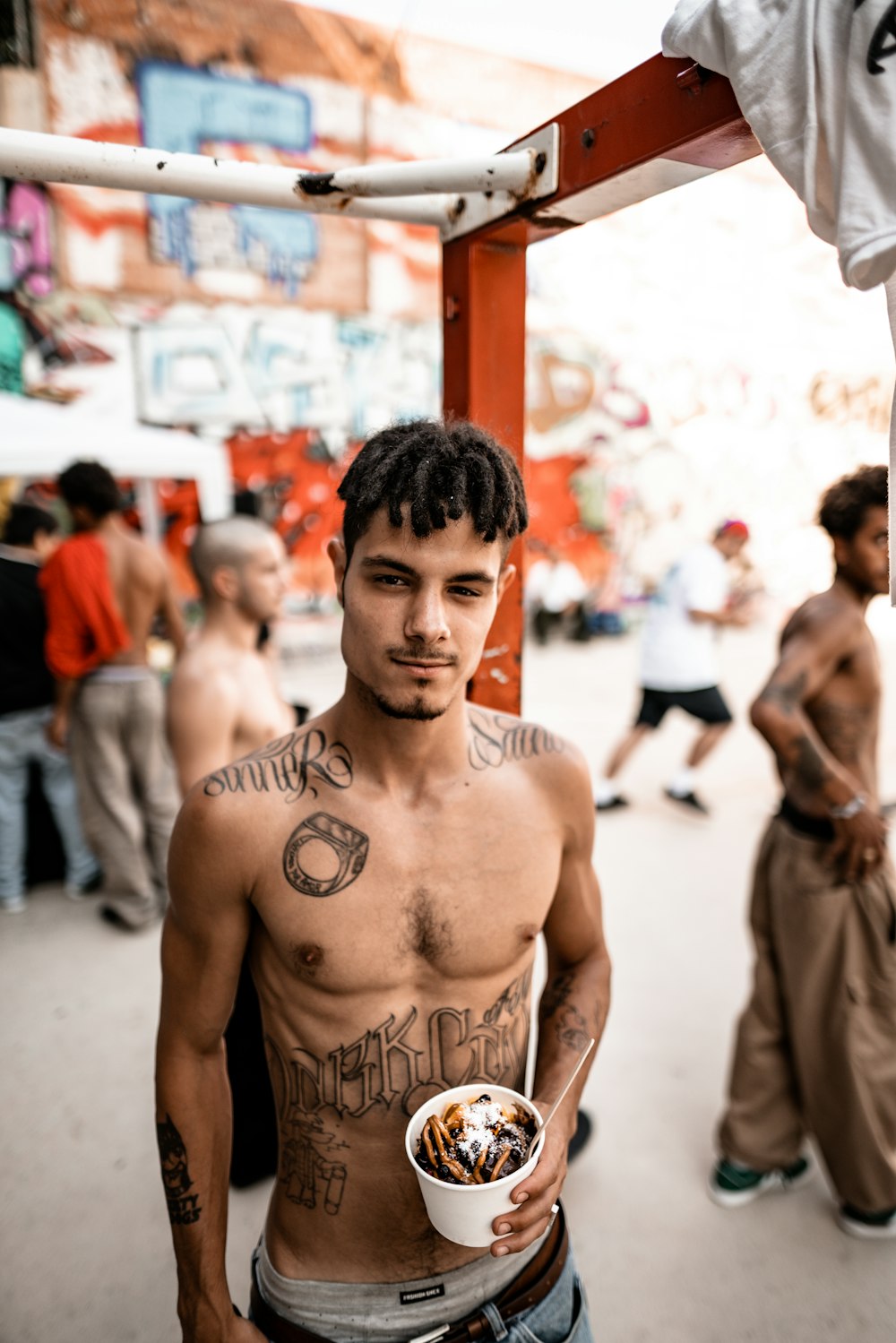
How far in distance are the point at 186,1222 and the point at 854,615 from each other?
92.7 inches

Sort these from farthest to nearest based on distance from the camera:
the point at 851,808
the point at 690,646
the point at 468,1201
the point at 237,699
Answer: the point at 690,646
the point at 237,699
the point at 851,808
the point at 468,1201

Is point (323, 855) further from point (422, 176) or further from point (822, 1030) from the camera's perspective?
point (822, 1030)

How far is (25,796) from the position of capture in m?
4.64

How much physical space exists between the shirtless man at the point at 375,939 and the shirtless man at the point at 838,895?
4.58 ft

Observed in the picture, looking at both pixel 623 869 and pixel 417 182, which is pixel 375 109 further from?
pixel 417 182

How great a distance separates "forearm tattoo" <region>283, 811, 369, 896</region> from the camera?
141 cm

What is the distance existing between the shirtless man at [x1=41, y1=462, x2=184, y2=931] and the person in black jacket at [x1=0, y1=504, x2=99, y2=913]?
0.12m

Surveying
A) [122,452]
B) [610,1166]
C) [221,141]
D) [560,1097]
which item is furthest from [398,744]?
[221,141]

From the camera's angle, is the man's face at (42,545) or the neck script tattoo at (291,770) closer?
the neck script tattoo at (291,770)

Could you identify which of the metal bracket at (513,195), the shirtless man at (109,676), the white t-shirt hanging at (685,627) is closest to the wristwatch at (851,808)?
the metal bracket at (513,195)

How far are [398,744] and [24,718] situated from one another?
11.6 feet

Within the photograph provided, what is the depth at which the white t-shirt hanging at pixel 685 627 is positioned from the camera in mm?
5457

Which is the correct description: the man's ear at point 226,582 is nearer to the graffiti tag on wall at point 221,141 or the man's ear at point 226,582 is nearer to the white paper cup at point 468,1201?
the white paper cup at point 468,1201

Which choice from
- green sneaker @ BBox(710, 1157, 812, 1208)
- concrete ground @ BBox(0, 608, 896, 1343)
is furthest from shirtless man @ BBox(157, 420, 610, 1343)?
green sneaker @ BBox(710, 1157, 812, 1208)
